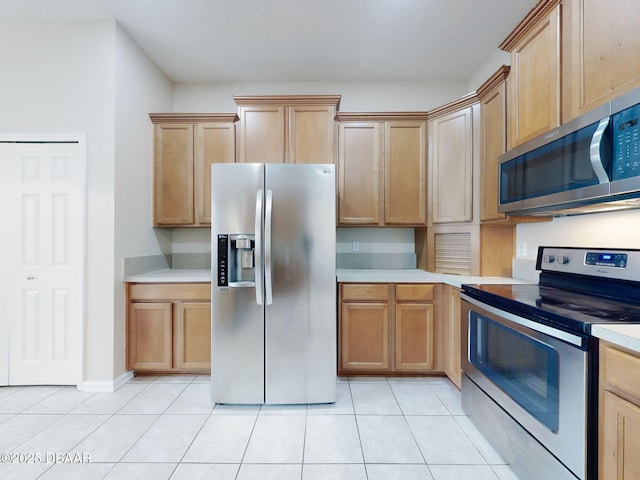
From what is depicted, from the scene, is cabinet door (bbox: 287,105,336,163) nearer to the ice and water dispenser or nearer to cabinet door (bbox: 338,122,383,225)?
cabinet door (bbox: 338,122,383,225)

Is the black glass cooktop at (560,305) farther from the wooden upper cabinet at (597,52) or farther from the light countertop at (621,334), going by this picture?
the wooden upper cabinet at (597,52)

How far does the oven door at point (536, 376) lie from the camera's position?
1.16 metres

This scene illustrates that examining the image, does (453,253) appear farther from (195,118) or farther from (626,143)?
(195,118)

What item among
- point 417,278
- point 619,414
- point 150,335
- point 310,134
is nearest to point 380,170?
point 310,134

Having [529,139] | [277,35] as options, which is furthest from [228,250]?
[529,139]

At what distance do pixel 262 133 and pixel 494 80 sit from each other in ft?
6.46

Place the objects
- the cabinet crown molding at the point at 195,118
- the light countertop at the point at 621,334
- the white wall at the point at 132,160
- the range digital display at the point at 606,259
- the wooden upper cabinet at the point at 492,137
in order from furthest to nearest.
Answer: the cabinet crown molding at the point at 195,118 < the white wall at the point at 132,160 < the wooden upper cabinet at the point at 492,137 < the range digital display at the point at 606,259 < the light countertop at the point at 621,334

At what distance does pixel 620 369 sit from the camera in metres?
1.02

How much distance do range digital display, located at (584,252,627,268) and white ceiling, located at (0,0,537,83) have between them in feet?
6.21

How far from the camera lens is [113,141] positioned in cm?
244

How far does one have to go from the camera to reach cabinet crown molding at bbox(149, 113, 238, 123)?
2982 mm

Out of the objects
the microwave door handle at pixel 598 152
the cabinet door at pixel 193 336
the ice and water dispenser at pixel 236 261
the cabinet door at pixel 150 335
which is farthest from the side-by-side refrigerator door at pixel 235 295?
the microwave door handle at pixel 598 152

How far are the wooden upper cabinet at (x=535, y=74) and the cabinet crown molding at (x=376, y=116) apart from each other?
92cm

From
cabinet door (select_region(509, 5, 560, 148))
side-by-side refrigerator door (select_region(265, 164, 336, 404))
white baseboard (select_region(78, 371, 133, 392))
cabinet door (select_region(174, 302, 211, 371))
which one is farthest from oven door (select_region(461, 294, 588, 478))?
white baseboard (select_region(78, 371, 133, 392))
